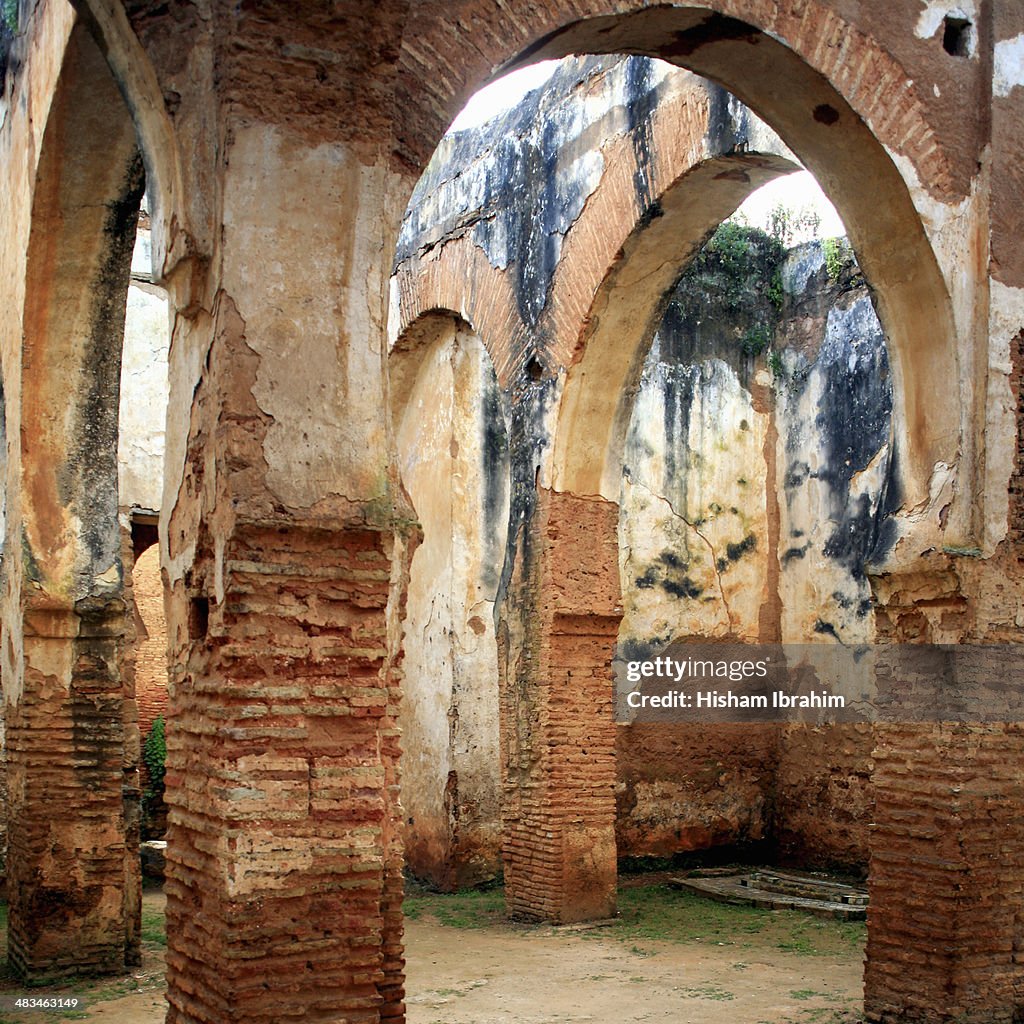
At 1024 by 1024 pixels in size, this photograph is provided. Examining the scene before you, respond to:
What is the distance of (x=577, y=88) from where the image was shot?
889 centimetres

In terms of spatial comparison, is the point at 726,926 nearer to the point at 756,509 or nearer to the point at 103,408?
the point at 756,509

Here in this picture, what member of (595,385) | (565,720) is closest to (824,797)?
(565,720)

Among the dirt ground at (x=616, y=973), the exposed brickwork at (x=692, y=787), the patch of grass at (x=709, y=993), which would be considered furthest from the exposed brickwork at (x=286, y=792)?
the exposed brickwork at (x=692, y=787)

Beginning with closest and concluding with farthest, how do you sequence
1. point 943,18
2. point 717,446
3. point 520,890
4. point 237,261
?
point 237,261 < point 943,18 < point 520,890 < point 717,446

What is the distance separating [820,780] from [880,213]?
6244mm

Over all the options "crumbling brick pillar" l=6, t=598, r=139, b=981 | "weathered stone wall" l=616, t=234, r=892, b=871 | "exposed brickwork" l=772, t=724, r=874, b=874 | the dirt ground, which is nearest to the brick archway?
the dirt ground

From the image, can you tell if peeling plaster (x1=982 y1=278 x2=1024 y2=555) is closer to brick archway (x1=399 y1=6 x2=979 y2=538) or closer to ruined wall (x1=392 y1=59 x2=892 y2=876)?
brick archway (x1=399 y1=6 x2=979 y2=538)

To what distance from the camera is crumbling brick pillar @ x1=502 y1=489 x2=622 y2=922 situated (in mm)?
8219

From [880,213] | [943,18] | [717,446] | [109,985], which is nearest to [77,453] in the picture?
[109,985]

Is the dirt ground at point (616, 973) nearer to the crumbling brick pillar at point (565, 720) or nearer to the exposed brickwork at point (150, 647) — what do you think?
the crumbling brick pillar at point (565, 720)

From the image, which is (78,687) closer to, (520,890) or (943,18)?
(520,890)

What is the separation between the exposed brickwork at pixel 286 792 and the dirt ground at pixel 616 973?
7.49ft

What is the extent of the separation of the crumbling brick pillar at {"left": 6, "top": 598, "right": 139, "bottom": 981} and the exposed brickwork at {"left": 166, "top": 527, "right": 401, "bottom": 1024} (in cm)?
265

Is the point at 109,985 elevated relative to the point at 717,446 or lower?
lower
